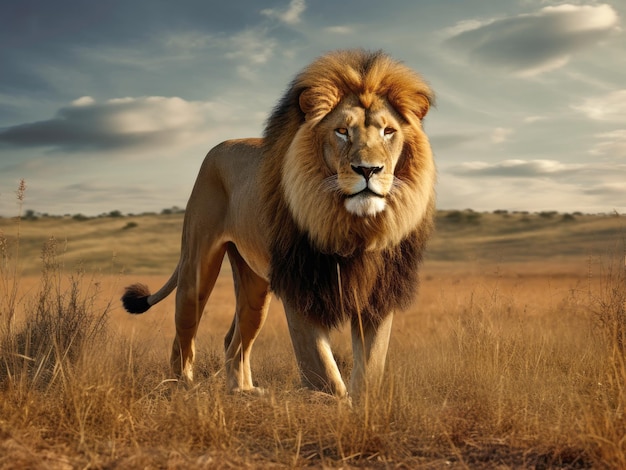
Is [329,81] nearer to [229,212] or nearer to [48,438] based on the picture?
[229,212]

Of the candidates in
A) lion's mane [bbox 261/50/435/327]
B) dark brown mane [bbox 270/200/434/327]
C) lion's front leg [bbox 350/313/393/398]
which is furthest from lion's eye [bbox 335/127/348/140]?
lion's front leg [bbox 350/313/393/398]

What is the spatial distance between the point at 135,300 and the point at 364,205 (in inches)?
129

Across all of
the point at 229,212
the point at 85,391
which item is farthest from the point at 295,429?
the point at 229,212

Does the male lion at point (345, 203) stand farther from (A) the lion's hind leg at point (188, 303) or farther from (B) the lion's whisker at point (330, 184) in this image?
(A) the lion's hind leg at point (188, 303)

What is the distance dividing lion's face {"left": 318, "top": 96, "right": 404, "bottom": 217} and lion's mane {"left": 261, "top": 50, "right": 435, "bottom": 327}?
0.06m

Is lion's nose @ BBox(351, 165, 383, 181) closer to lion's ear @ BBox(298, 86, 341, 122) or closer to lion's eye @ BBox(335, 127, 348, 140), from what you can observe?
lion's eye @ BBox(335, 127, 348, 140)

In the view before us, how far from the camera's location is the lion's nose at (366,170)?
3.80m

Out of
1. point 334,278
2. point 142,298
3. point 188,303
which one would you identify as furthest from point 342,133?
point 142,298

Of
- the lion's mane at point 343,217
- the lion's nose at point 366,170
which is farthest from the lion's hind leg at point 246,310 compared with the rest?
the lion's nose at point 366,170

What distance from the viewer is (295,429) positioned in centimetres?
355

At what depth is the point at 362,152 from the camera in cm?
382

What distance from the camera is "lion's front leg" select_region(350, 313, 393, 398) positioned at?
4.25m

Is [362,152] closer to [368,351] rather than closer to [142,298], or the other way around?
[368,351]

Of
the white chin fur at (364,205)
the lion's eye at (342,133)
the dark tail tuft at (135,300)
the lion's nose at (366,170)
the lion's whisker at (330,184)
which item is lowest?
the dark tail tuft at (135,300)
